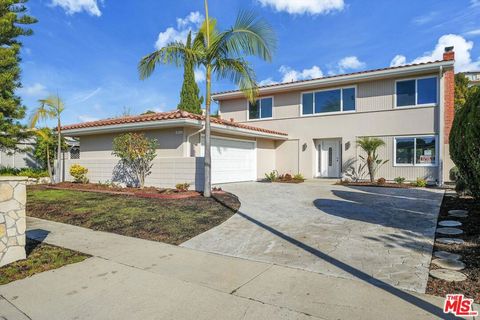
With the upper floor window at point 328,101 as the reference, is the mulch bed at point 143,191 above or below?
below

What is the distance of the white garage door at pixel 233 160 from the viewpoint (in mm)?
14031

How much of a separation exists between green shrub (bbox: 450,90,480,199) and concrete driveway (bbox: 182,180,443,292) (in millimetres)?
1260

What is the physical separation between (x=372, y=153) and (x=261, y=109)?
697 cm

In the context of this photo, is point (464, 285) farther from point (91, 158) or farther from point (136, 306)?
point (91, 158)

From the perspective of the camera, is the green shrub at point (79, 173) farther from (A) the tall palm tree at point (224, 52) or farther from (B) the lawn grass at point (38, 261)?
(B) the lawn grass at point (38, 261)

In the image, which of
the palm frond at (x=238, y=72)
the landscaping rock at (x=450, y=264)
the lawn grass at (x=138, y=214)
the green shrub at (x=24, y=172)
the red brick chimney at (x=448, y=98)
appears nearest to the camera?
the landscaping rock at (x=450, y=264)

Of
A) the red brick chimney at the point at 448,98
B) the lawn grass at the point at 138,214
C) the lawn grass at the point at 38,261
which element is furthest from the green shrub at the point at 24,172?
A: the red brick chimney at the point at 448,98

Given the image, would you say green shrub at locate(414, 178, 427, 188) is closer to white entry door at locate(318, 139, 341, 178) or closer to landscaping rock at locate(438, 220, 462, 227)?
white entry door at locate(318, 139, 341, 178)

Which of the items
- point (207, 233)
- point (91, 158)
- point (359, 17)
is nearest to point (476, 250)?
point (207, 233)

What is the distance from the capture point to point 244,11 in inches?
364

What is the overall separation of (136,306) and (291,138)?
49.7ft

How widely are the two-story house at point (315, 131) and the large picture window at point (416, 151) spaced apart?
4 centimetres

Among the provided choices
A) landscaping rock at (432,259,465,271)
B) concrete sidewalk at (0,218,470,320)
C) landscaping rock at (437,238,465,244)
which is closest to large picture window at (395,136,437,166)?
landscaping rock at (437,238,465,244)

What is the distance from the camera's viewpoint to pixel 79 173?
49.6 feet
